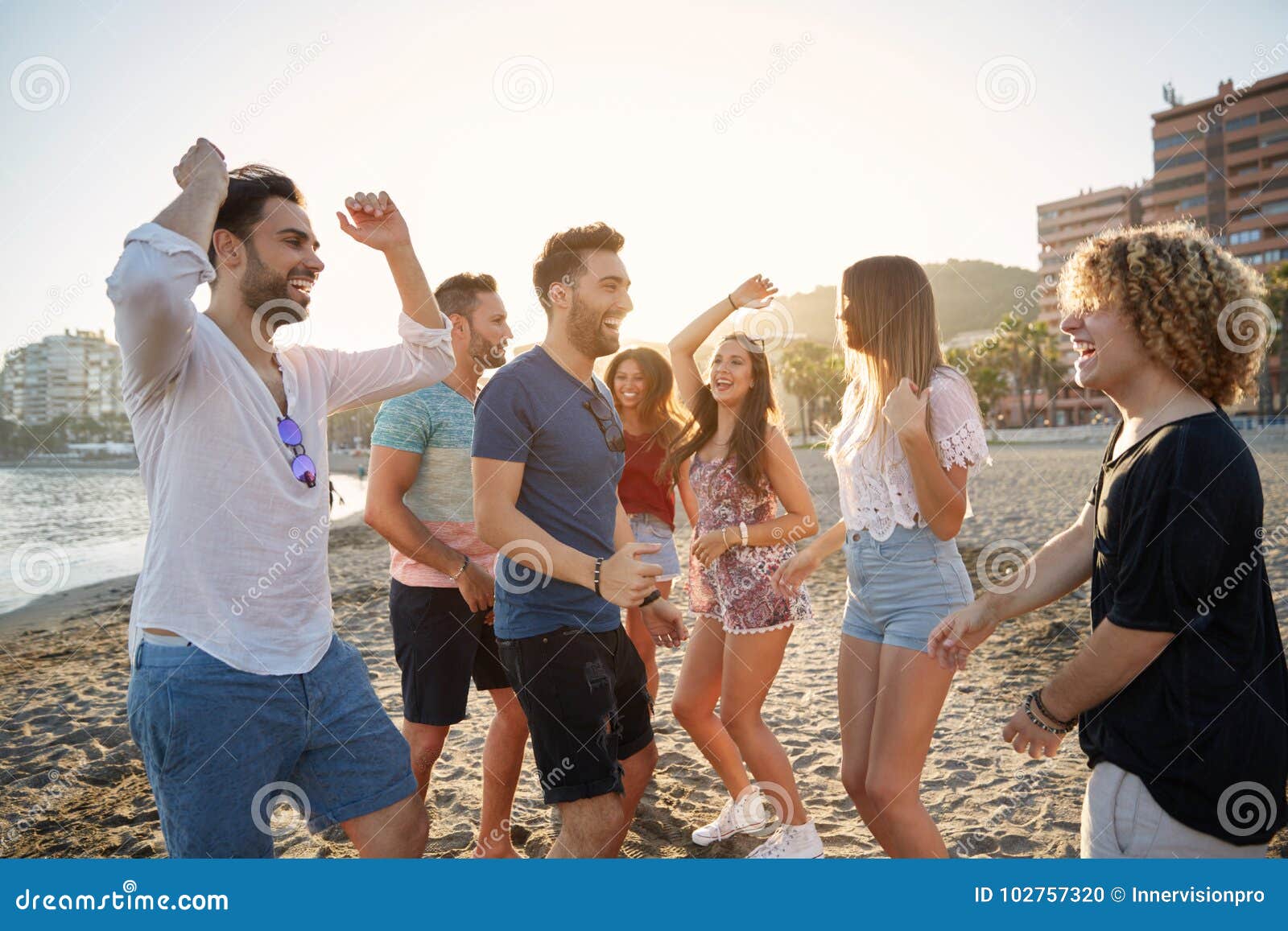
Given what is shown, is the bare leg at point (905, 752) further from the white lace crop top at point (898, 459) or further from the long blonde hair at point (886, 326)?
the long blonde hair at point (886, 326)

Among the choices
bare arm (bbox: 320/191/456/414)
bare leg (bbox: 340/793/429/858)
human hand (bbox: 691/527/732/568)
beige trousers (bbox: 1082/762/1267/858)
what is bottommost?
bare leg (bbox: 340/793/429/858)

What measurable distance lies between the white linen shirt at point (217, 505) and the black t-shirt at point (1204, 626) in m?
2.07

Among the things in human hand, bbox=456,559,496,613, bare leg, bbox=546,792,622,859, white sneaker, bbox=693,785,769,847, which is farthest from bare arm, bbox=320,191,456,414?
white sneaker, bbox=693,785,769,847

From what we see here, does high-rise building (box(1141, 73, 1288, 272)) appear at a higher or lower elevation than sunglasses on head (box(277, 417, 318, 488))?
higher

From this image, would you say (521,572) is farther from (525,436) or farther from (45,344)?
(45,344)

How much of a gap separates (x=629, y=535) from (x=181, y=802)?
5.97 ft

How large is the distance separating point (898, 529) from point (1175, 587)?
4.02 ft

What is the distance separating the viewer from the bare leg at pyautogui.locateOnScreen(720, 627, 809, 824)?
11.8ft

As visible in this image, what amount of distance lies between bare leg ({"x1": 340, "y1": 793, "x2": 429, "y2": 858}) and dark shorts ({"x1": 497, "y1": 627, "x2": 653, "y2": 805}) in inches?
16.3

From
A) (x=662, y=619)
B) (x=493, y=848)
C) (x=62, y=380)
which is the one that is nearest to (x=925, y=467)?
(x=662, y=619)

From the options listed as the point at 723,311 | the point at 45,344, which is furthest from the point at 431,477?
the point at 45,344

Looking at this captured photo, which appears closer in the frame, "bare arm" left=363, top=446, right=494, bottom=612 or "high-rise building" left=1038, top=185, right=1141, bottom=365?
"bare arm" left=363, top=446, right=494, bottom=612

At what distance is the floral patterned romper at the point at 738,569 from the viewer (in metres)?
3.71

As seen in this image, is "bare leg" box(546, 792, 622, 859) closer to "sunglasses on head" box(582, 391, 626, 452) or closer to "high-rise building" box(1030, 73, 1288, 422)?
"sunglasses on head" box(582, 391, 626, 452)
